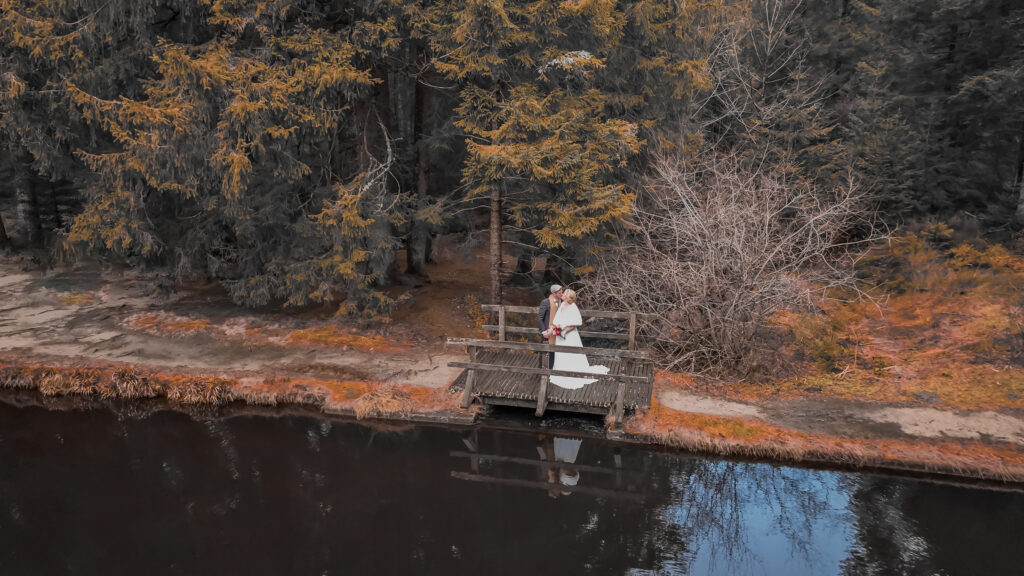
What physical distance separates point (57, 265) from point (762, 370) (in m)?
22.1

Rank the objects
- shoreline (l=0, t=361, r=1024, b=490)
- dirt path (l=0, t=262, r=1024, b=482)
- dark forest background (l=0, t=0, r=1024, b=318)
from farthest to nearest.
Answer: dark forest background (l=0, t=0, r=1024, b=318) < dirt path (l=0, t=262, r=1024, b=482) < shoreline (l=0, t=361, r=1024, b=490)

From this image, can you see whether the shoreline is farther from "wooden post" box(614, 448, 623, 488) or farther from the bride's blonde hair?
the bride's blonde hair

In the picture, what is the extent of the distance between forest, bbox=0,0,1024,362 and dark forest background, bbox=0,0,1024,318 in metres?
0.07

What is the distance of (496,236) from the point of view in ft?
49.6

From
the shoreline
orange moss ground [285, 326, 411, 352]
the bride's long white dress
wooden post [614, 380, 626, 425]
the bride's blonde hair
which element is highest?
the bride's blonde hair

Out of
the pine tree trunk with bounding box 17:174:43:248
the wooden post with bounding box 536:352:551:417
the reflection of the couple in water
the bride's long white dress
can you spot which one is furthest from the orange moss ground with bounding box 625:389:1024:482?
the pine tree trunk with bounding box 17:174:43:248

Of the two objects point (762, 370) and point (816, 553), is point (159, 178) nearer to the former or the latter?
point (762, 370)

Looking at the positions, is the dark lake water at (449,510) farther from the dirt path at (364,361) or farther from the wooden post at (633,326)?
the wooden post at (633,326)

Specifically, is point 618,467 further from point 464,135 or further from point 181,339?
point 181,339

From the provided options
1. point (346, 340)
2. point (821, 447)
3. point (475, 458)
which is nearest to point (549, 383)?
point (475, 458)

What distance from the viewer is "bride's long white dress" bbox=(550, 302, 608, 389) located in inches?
471

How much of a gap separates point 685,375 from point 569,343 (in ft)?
9.33

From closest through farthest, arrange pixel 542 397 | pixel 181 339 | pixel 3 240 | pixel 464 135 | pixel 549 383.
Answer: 1. pixel 542 397
2. pixel 549 383
3. pixel 181 339
4. pixel 464 135
5. pixel 3 240

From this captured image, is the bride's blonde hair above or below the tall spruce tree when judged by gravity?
below
